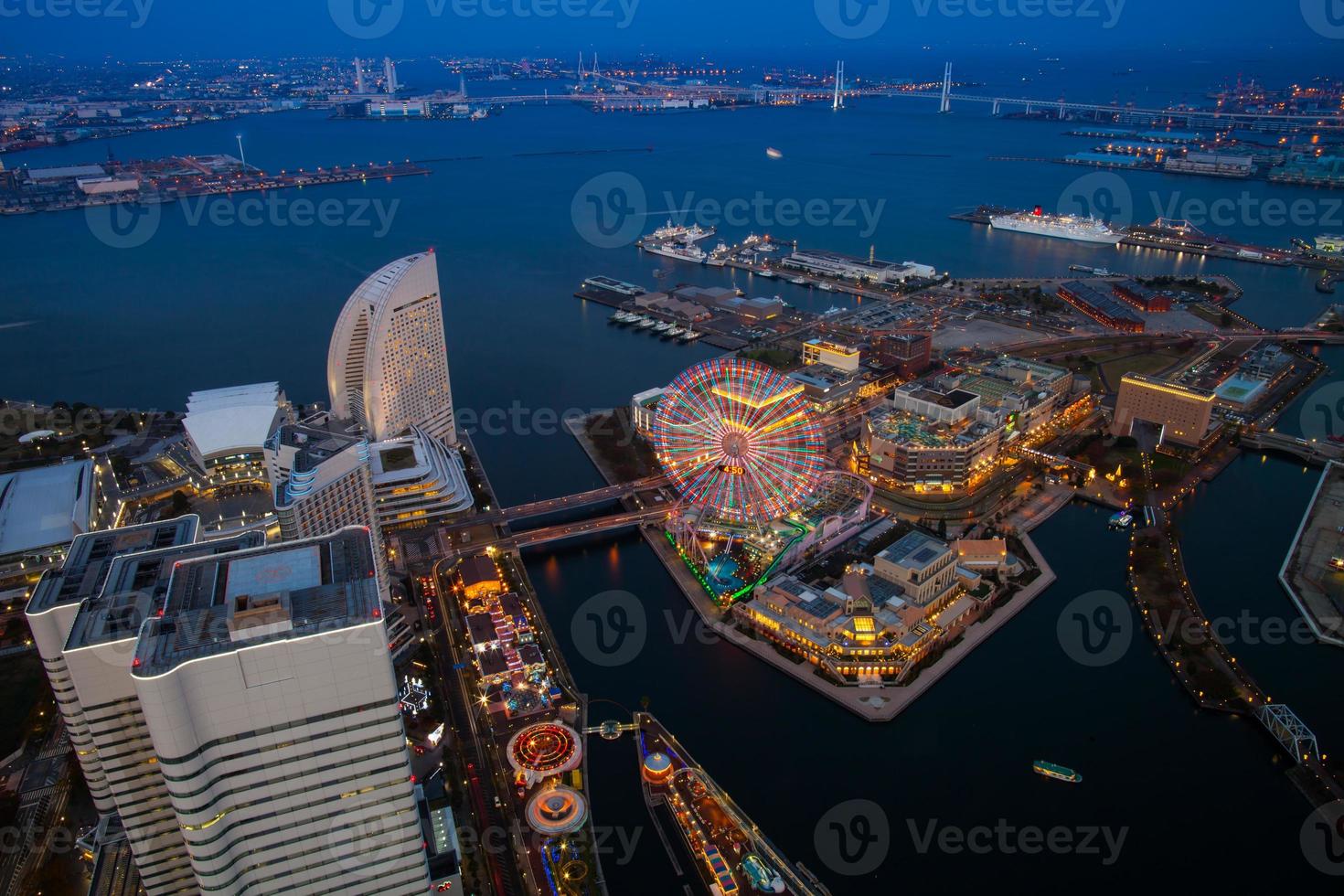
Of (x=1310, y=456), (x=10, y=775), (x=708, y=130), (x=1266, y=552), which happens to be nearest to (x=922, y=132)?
(x=708, y=130)

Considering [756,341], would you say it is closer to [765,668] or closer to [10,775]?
[765,668]

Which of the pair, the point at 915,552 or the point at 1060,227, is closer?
the point at 915,552

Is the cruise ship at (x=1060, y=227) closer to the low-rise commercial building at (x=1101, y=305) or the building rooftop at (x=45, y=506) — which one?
the low-rise commercial building at (x=1101, y=305)

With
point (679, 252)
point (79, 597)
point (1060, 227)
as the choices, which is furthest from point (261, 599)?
point (1060, 227)

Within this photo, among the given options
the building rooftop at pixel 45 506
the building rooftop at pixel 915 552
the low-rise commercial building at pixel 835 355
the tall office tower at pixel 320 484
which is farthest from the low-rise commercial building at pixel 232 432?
the low-rise commercial building at pixel 835 355

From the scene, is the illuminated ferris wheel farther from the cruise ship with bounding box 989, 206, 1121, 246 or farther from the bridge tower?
the cruise ship with bounding box 989, 206, 1121, 246

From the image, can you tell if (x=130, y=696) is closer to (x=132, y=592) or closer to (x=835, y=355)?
(x=132, y=592)

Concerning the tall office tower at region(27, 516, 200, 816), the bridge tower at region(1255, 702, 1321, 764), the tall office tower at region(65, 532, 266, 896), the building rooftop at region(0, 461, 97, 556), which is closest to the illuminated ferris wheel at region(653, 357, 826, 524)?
the bridge tower at region(1255, 702, 1321, 764)
